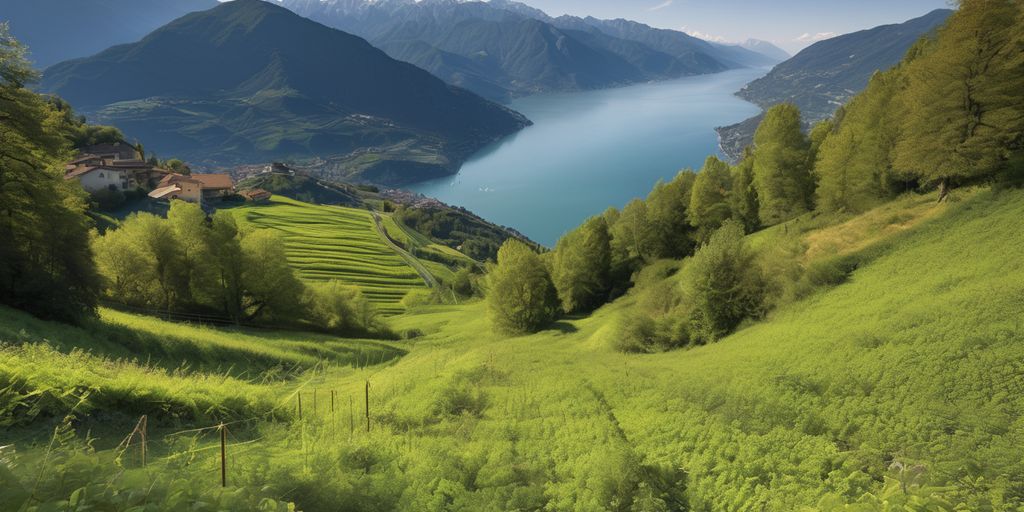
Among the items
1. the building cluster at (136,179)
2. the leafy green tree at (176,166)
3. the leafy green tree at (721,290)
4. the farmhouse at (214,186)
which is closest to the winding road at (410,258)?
the building cluster at (136,179)

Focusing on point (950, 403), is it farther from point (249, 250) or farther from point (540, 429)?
point (249, 250)

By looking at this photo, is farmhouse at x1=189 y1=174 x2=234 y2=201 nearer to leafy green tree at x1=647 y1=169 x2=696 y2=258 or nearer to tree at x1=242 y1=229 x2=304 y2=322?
tree at x1=242 y1=229 x2=304 y2=322

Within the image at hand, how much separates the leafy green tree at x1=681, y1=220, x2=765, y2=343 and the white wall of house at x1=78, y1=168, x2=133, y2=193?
87961 millimetres

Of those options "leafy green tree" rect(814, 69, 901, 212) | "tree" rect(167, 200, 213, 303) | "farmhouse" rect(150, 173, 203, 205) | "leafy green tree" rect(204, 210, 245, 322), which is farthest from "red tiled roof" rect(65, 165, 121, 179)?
"leafy green tree" rect(814, 69, 901, 212)

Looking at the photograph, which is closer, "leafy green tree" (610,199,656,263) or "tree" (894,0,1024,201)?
"tree" (894,0,1024,201)

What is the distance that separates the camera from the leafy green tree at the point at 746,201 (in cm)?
5306

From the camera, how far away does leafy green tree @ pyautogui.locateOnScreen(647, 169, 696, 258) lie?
189 ft

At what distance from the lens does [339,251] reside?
276 ft

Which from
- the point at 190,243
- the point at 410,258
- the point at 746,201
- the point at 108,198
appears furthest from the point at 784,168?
the point at 108,198

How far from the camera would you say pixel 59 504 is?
475 centimetres

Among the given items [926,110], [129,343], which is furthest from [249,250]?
[926,110]

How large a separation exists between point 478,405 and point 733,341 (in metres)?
15.5

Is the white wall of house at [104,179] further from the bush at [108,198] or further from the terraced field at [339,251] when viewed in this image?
the terraced field at [339,251]

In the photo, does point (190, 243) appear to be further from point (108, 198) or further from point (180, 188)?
point (180, 188)
